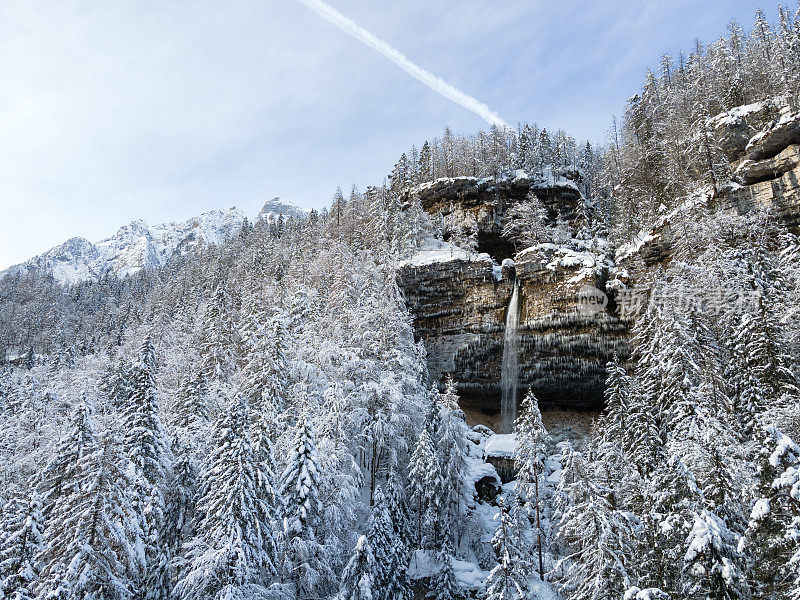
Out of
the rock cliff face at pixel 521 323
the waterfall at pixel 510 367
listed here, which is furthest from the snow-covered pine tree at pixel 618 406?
the waterfall at pixel 510 367

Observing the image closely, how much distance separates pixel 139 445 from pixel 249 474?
17.0ft

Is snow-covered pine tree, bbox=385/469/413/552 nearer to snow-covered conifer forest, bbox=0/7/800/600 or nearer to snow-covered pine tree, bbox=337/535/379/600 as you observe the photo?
snow-covered conifer forest, bbox=0/7/800/600

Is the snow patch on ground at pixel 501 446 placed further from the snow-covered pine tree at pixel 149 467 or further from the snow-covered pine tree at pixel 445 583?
the snow-covered pine tree at pixel 149 467

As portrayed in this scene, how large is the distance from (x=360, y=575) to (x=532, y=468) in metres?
13.3

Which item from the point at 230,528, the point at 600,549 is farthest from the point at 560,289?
the point at 230,528

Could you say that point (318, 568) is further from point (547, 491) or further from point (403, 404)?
point (547, 491)

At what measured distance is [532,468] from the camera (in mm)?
27734

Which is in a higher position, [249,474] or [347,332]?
[347,332]

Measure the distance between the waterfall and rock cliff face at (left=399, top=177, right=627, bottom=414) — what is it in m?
0.52

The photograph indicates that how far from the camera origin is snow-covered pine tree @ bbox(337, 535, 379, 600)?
1844 cm

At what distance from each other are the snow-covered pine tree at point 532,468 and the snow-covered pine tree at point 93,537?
21.3m

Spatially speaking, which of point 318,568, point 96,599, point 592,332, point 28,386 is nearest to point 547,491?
point 592,332

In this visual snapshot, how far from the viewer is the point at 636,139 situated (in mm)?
55969

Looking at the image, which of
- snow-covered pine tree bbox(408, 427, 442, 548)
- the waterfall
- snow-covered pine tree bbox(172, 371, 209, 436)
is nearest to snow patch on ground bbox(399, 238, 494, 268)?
the waterfall
